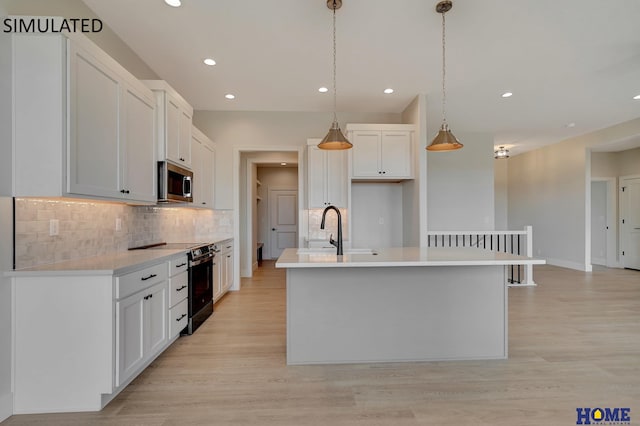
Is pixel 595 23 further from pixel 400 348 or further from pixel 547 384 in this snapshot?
pixel 400 348

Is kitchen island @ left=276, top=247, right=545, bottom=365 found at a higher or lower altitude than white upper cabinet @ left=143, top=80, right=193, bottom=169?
lower

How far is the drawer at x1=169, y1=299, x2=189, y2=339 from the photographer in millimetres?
2699

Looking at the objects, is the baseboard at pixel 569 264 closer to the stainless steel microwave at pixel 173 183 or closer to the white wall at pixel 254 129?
the white wall at pixel 254 129

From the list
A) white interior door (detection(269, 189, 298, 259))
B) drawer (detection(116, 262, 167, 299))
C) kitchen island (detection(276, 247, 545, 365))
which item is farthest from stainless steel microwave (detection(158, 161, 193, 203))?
white interior door (detection(269, 189, 298, 259))

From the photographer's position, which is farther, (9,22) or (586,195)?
(586,195)

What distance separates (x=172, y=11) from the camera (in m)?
2.57

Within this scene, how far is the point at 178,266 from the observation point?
2.86 metres

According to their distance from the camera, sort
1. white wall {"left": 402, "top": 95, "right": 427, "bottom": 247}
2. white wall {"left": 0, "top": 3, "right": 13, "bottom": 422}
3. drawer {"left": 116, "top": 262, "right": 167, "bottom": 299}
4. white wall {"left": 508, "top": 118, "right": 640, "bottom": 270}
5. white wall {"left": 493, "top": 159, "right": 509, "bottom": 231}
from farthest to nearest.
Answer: white wall {"left": 493, "top": 159, "right": 509, "bottom": 231}
white wall {"left": 508, "top": 118, "right": 640, "bottom": 270}
white wall {"left": 402, "top": 95, "right": 427, "bottom": 247}
drawer {"left": 116, "top": 262, "right": 167, "bottom": 299}
white wall {"left": 0, "top": 3, "right": 13, "bottom": 422}

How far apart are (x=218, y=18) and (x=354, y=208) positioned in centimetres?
327

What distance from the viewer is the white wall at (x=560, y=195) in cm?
631

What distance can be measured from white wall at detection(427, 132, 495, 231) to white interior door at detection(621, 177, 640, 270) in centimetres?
313

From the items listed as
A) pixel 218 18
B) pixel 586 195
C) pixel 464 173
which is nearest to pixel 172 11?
pixel 218 18

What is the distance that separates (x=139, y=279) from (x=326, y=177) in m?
3.12

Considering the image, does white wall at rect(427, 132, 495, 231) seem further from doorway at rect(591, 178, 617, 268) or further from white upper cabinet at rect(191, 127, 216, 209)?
white upper cabinet at rect(191, 127, 216, 209)
